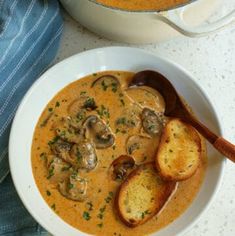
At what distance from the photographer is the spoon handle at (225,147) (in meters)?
1.47

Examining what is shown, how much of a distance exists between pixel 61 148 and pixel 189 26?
1.28 ft

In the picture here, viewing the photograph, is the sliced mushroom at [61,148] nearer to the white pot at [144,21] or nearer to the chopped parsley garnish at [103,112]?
the chopped parsley garnish at [103,112]

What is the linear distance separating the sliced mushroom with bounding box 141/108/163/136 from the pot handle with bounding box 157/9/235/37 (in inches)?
8.5

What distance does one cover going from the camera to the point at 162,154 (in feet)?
4.94

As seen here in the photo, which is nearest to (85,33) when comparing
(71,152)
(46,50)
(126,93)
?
(46,50)

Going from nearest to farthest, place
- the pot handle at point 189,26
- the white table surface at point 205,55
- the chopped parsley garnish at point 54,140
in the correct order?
the pot handle at point 189,26
the chopped parsley garnish at point 54,140
the white table surface at point 205,55

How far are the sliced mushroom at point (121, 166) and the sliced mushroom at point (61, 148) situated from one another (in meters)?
0.11

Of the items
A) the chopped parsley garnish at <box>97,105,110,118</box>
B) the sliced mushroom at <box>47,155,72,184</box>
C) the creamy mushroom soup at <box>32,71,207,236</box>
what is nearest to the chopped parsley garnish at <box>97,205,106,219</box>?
the creamy mushroom soup at <box>32,71,207,236</box>

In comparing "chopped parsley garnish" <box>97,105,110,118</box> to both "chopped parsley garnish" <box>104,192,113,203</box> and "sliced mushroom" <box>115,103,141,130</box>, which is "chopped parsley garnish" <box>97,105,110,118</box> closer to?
"sliced mushroom" <box>115,103,141,130</box>

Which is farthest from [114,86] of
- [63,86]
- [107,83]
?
[63,86]

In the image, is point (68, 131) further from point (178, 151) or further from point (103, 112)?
point (178, 151)

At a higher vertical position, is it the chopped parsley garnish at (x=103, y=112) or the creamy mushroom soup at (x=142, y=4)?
the creamy mushroom soup at (x=142, y=4)

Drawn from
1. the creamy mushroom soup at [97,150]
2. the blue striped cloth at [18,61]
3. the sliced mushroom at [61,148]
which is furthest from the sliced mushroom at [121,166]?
the blue striped cloth at [18,61]

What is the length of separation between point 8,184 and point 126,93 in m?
0.35
